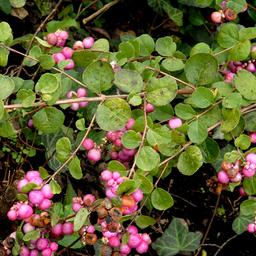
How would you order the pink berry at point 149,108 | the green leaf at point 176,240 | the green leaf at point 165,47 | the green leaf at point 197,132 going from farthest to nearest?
the green leaf at point 176,240
the green leaf at point 165,47
the pink berry at point 149,108
the green leaf at point 197,132

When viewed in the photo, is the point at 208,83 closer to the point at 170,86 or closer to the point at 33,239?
the point at 170,86

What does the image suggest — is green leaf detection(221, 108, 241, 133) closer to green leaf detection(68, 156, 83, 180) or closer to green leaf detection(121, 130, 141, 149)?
green leaf detection(121, 130, 141, 149)

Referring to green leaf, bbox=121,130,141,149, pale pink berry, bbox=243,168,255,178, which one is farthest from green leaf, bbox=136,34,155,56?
pale pink berry, bbox=243,168,255,178

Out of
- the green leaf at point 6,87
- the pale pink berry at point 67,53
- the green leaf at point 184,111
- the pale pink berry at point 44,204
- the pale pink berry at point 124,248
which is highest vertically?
the green leaf at point 6,87

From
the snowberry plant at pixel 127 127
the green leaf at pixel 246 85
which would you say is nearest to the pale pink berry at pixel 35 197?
the snowberry plant at pixel 127 127

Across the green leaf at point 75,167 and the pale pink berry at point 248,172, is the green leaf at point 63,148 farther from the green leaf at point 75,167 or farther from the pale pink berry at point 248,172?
the pale pink berry at point 248,172

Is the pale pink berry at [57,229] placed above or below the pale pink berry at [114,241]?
below
